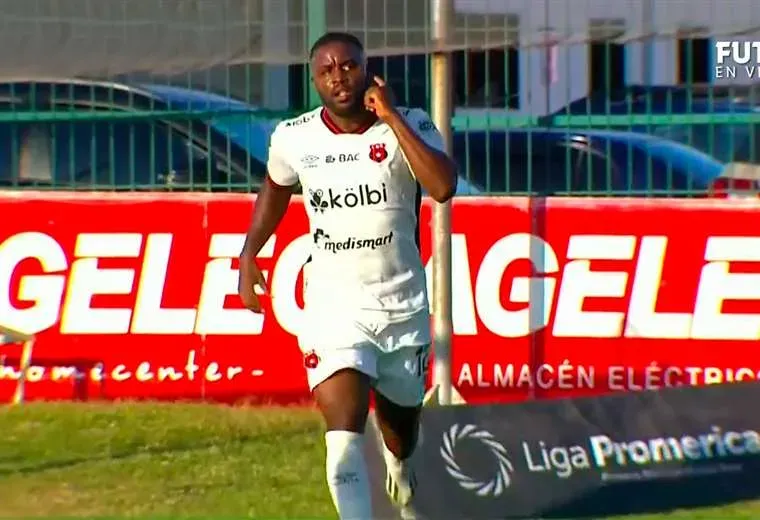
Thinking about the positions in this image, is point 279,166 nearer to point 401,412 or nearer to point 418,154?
point 418,154

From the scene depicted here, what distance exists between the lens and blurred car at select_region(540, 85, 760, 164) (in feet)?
30.9

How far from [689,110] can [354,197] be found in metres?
3.47

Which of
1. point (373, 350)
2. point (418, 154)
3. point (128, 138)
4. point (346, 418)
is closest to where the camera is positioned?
point (418, 154)

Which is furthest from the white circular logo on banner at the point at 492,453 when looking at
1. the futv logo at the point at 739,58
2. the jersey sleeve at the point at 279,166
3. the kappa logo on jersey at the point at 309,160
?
the futv logo at the point at 739,58

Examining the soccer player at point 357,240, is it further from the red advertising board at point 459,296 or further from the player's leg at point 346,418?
the red advertising board at point 459,296

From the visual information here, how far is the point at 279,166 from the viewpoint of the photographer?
677 centimetres

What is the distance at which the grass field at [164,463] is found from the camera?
26.0 feet

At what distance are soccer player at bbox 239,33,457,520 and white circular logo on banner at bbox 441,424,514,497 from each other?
1.11 m

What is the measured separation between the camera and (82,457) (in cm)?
881

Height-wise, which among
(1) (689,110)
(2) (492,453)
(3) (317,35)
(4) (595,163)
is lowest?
(2) (492,453)

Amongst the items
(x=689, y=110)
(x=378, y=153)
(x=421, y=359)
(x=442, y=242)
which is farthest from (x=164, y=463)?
(x=689, y=110)

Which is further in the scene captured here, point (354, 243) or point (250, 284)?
point (250, 284)

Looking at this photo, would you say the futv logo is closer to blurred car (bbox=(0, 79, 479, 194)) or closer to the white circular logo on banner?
blurred car (bbox=(0, 79, 479, 194))

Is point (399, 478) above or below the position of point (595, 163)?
below
